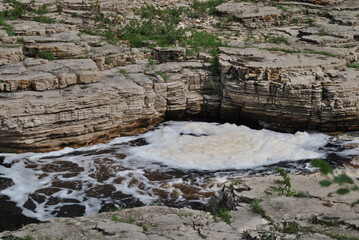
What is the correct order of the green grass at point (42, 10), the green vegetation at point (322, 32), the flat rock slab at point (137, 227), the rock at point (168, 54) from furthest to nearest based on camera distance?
the green grass at point (42, 10), the green vegetation at point (322, 32), the rock at point (168, 54), the flat rock slab at point (137, 227)

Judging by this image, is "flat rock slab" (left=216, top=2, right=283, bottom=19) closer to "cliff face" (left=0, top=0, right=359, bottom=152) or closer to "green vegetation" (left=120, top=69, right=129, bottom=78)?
"cliff face" (left=0, top=0, right=359, bottom=152)

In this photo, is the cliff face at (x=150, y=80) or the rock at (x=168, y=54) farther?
the rock at (x=168, y=54)

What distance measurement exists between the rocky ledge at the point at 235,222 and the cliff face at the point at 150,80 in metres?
4.01

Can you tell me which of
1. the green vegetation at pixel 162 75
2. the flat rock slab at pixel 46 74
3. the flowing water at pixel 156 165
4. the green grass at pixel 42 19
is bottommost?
the flowing water at pixel 156 165

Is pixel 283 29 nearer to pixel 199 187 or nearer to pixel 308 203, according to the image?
pixel 199 187

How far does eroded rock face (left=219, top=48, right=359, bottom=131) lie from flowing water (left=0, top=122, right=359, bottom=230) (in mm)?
384

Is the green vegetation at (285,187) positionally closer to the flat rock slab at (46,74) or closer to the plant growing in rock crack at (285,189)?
the plant growing in rock crack at (285,189)

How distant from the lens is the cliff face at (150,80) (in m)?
10.2

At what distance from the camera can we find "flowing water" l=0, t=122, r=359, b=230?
8258 mm

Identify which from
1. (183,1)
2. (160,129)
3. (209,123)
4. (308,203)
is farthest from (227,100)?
(183,1)

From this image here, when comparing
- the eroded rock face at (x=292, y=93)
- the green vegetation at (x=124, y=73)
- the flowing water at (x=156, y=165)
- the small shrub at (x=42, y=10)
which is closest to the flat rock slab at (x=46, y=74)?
the green vegetation at (x=124, y=73)

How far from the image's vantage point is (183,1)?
57.5ft

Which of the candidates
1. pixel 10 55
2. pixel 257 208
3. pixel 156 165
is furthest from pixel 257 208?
pixel 10 55

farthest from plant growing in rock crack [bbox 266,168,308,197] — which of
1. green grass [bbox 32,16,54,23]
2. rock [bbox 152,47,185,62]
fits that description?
green grass [bbox 32,16,54,23]
